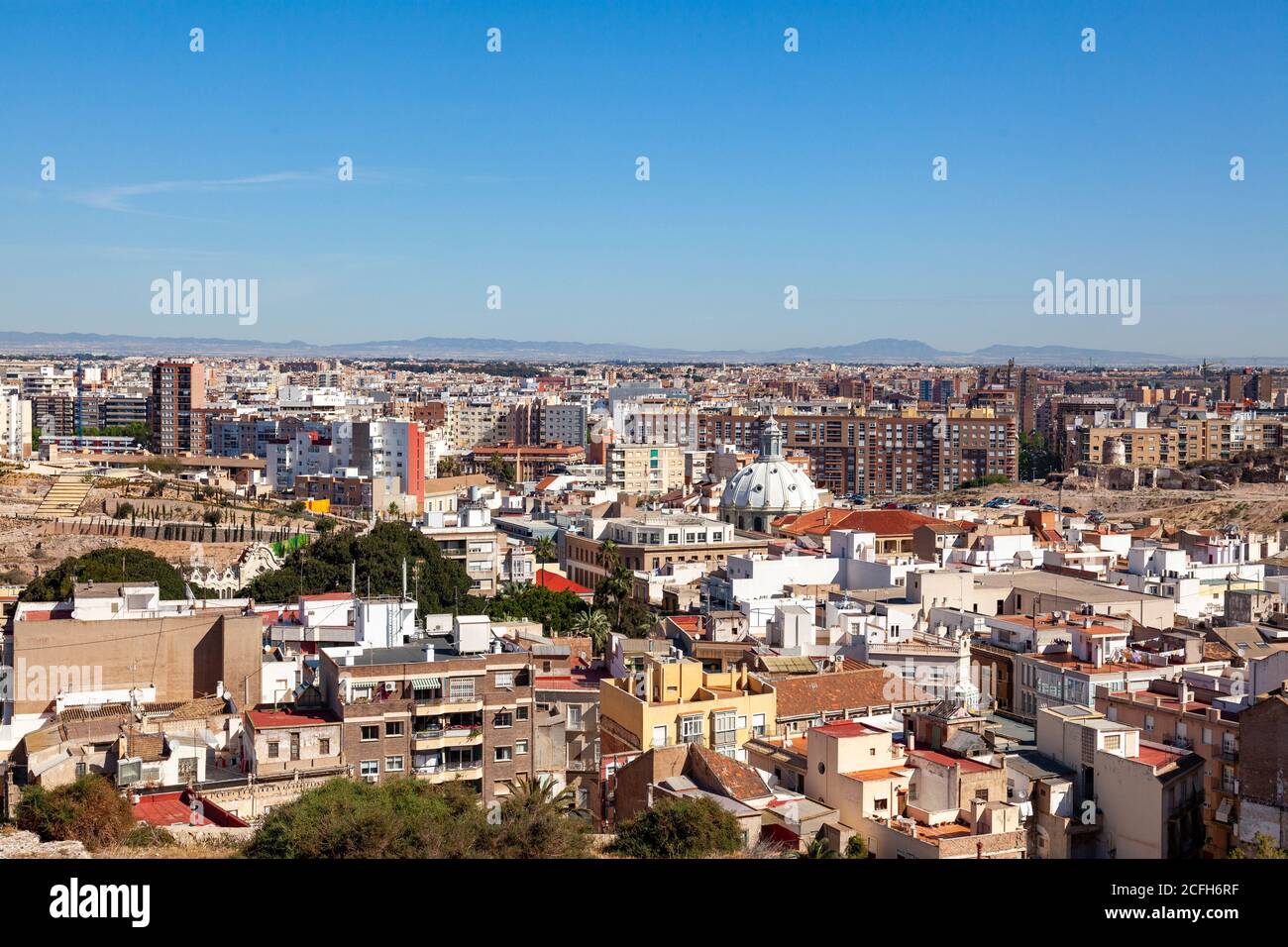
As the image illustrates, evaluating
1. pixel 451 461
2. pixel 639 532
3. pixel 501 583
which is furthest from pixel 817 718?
pixel 451 461

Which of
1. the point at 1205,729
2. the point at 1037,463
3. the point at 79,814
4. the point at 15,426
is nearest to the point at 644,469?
the point at 1037,463

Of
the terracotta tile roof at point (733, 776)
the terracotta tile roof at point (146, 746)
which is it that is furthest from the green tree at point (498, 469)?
the terracotta tile roof at point (733, 776)

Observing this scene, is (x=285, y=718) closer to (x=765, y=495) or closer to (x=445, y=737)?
(x=445, y=737)

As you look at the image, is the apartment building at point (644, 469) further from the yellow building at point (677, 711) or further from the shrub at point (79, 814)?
the shrub at point (79, 814)

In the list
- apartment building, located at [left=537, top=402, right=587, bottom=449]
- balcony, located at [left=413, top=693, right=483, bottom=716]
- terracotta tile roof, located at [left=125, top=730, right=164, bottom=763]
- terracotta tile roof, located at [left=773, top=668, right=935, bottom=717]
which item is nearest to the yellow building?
terracotta tile roof, located at [left=773, top=668, right=935, bottom=717]
